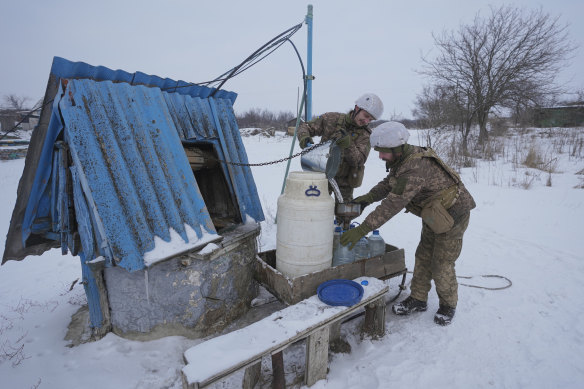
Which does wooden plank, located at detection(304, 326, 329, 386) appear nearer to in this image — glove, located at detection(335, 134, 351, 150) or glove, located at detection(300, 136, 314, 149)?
glove, located at detection(335, 134, 351, 150)

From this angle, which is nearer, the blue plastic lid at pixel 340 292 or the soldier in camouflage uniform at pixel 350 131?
the blue plastic lid at pixel 340 292

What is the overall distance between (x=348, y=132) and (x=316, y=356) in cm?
282

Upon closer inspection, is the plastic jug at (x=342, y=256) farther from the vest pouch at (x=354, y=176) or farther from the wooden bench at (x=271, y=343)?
the vest pouch at (x=354, y=176)

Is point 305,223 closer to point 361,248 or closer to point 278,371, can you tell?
point 361,248

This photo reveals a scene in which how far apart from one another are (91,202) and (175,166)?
0.79m

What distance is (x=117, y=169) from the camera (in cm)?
262

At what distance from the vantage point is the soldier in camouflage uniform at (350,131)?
3.73 meters

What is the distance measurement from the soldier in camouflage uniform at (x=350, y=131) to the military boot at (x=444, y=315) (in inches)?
78.2

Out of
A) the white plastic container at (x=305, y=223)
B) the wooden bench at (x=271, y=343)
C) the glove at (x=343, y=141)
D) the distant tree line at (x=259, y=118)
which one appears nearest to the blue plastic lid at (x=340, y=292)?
the wooden bench at (x=271, y=343)

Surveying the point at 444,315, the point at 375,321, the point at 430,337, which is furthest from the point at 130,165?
the point at 444,315

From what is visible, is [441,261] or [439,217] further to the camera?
[441,261]

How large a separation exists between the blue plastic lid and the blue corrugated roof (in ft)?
→ 4.13

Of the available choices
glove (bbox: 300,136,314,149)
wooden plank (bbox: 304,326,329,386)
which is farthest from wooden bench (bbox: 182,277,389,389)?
glove (bbox: 300,136,314,149)

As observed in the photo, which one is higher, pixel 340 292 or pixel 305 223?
pixel 305 223
